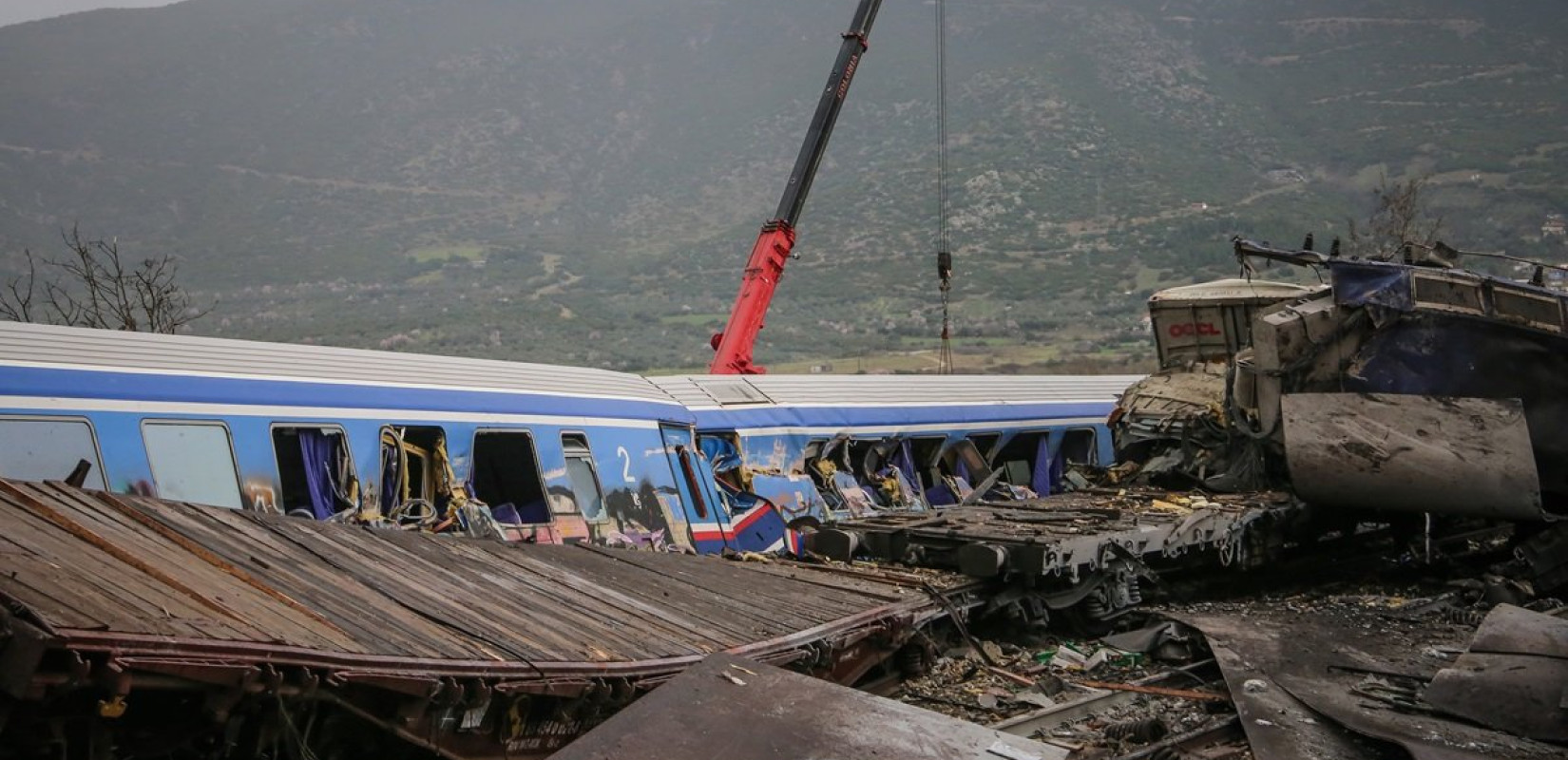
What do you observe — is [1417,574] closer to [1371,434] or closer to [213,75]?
[1371,434]

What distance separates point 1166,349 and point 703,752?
14759 millimetres

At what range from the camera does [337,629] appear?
554 cm

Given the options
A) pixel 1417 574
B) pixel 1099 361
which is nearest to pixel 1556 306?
pixel 1417 574

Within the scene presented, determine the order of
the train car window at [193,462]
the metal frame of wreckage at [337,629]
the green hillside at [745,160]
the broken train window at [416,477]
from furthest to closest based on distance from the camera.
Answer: the green hillside at [745,160]
the broken train window at [416,477]
the train car window at [193,462]
the metal frame of wreckage at [337,629]

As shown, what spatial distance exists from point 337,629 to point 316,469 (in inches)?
215

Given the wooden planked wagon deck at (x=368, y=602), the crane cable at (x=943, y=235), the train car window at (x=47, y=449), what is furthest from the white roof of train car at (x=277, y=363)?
the crane cable at (x=943, y=235)

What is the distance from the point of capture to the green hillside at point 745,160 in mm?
61500

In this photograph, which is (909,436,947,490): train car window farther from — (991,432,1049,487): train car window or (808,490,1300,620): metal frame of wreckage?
(808,490,1300,620): metal frame of wreckage

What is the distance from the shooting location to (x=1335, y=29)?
10088 centimetres

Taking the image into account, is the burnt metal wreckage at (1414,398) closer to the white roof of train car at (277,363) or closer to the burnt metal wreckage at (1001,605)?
the burnt metal wreckage at (1001,605)

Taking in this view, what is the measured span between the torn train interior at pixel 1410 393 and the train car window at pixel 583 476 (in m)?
7.12

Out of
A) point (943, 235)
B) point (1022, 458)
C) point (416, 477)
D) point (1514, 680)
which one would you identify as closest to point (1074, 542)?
point (1514, 680)

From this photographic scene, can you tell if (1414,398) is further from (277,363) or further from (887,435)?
(277,363)

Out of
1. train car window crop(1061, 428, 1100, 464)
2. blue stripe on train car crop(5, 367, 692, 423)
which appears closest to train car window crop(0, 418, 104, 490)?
blue stripe on train car crop(5, 367, 692, 423)
